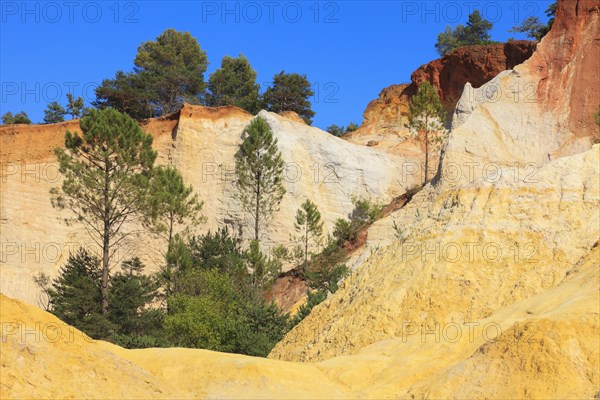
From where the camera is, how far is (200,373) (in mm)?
19688

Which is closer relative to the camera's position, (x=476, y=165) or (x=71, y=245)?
(x=476, y=165)

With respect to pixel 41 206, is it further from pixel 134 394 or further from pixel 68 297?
pixel 134 394

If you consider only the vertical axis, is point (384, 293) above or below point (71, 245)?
below

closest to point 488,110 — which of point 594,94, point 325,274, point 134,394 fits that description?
point 594,94

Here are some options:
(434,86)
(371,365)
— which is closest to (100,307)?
(371,365)

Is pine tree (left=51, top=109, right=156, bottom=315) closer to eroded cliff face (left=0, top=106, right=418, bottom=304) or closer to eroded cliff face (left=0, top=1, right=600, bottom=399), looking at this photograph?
eroded cliff face (left=0, top=106, right=418, bottom=304)

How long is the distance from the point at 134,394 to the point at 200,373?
2.07 m

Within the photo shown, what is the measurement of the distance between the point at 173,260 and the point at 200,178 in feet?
40.9

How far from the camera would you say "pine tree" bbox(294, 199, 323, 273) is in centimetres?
5031

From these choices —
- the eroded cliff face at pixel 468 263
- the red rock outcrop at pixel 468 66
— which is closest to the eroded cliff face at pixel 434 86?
the red rock outcrop at pixel 468 66

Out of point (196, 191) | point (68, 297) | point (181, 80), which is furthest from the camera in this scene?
point (181, 80)

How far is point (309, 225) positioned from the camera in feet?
166

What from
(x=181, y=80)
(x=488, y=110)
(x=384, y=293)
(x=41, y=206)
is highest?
(x=181, y=80)

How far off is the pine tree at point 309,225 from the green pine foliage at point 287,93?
22832 millimetres
